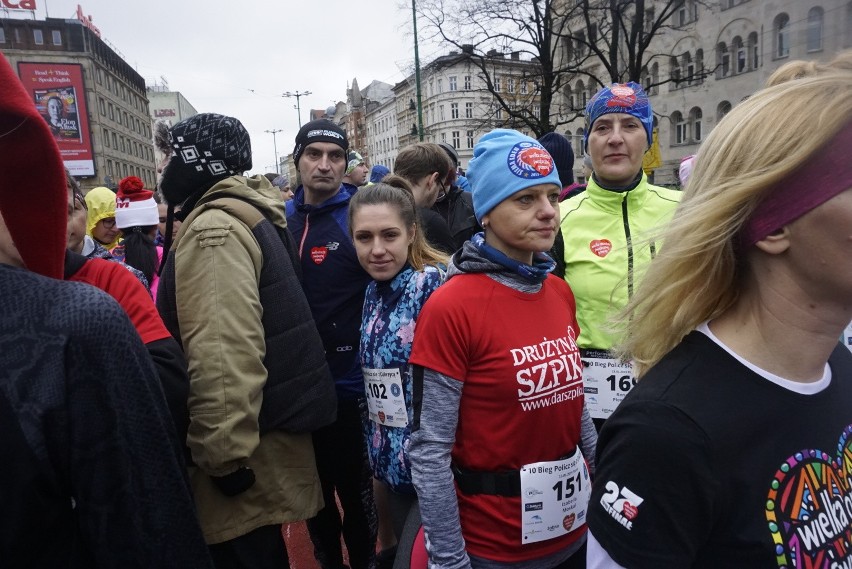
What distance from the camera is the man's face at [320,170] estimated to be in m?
3.30

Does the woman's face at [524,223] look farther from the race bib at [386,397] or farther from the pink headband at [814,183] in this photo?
the pink headband at [814,183]

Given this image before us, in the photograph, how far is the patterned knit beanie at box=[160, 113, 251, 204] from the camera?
7.43 ft

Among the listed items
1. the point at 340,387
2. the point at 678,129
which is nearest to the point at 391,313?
the point at 340,387

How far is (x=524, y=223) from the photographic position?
6.30ft

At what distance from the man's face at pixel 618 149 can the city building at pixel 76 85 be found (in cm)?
5557

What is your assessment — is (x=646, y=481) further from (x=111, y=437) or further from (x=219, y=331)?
(x=219, y=331)

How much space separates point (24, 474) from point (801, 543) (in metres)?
1.27

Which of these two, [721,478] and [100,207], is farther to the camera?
[100,207]

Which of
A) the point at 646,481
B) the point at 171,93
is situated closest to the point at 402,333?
the point at 646,481

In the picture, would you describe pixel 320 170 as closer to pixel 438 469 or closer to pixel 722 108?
pixel 438 469

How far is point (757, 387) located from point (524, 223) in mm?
1013

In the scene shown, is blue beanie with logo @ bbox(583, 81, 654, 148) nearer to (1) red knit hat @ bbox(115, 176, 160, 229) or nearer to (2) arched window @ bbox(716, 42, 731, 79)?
(1) red knit hat @ bbox(115, 176, 160, 229)

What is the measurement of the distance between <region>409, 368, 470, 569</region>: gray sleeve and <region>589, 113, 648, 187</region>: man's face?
1419mm

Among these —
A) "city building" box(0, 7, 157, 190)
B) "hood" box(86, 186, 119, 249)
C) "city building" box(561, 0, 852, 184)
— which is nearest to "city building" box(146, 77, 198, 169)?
"city building" box(0, 7, 157, 190)
